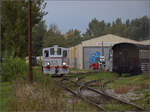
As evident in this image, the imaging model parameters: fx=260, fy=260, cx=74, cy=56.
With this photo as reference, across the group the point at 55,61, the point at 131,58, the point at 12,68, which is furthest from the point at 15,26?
the point at 131,58

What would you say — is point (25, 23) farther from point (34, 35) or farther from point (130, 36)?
point (130, 36)

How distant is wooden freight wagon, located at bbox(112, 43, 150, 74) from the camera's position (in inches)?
778

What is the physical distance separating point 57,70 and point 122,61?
5.43 meters

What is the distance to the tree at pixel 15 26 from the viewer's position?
1641 centimetres

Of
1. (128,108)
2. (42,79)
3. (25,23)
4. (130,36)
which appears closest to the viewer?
(128,108)

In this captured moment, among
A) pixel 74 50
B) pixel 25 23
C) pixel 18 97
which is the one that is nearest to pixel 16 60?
pixel 25 23

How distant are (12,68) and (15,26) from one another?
3328mm

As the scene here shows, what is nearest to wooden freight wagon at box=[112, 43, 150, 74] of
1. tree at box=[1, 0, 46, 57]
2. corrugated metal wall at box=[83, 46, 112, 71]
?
corrugated metal wall at box=[83, 46, 112, 71]

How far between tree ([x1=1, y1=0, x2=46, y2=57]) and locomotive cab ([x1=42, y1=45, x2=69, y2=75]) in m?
3.07

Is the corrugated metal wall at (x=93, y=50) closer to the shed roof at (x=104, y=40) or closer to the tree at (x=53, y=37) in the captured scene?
the shed roof at (x=104, y=40)

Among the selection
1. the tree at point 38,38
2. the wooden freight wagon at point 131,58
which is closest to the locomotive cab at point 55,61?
the tree at point 38,38

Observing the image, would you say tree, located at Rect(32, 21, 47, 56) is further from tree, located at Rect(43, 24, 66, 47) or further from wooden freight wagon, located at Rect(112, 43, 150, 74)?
wooden freight wagon, located at Rect(112, 43, 150, 74)

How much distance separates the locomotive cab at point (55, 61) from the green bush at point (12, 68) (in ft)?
14.4

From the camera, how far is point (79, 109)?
25.9 ft
